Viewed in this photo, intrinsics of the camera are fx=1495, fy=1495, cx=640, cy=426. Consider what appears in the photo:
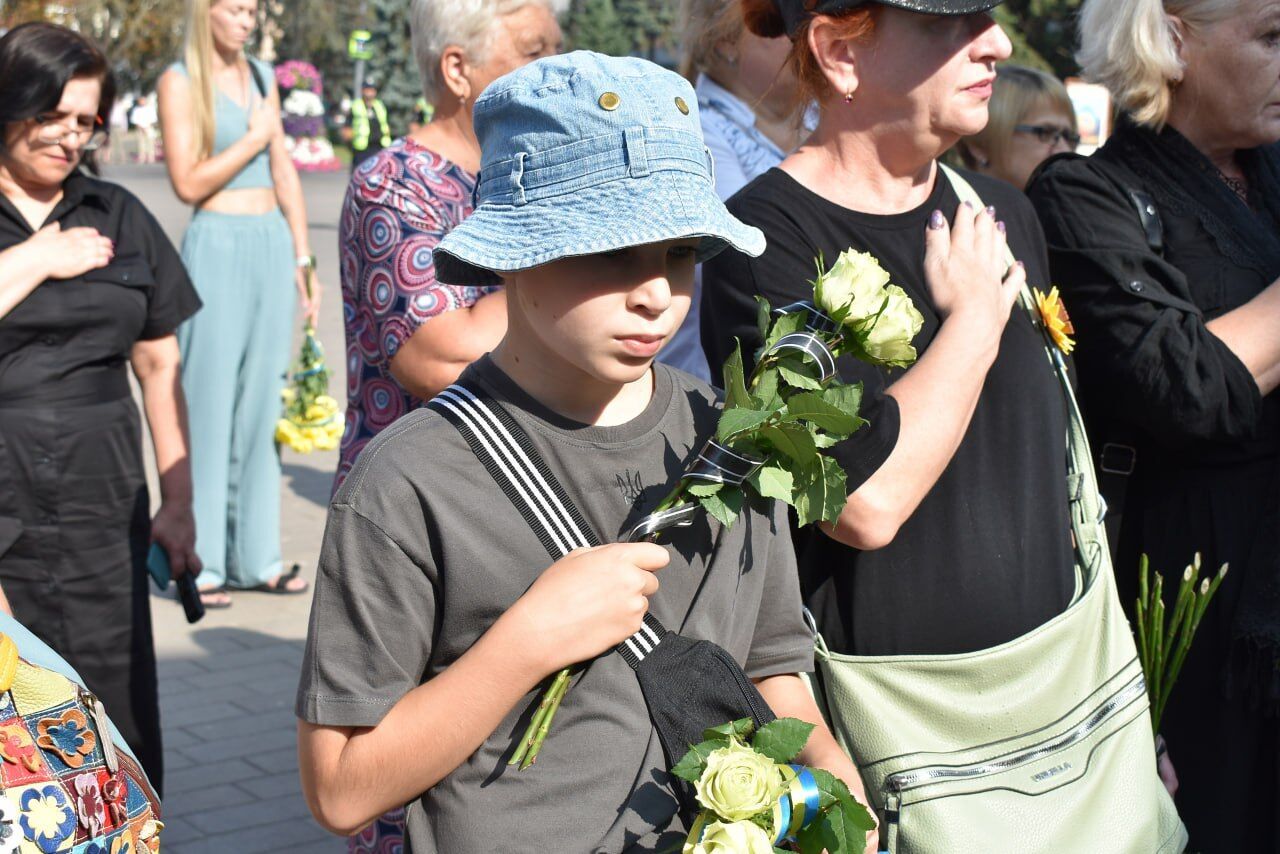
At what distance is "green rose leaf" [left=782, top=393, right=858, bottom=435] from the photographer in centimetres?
192

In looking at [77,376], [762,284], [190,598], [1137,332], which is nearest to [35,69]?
[77,376]

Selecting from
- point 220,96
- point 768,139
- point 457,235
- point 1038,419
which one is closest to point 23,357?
point 768,139

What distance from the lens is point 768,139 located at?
3.98m

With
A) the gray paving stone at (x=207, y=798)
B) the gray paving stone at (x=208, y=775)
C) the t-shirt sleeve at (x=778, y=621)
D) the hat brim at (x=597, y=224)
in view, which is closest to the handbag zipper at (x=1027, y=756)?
the t-shirt sleeve at (x=778, y=621)

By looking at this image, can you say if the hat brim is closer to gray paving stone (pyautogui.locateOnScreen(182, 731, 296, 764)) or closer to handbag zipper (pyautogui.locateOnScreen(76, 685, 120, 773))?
handbag zipper (pyautogui.locateOnScreen(76, 685, 120, 773))

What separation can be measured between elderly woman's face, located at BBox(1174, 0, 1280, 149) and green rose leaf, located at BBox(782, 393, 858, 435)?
171cm

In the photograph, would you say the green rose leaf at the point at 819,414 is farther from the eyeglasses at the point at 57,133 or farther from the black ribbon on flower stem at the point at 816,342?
the eyeglasses at the point at 57,133

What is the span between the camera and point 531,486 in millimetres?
1938

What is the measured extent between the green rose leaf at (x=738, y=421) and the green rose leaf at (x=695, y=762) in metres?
0.38

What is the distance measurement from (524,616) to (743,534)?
1.28 feet

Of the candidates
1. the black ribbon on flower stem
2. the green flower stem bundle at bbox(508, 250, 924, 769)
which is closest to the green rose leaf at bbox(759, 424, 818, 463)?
the green flower stem bundle at bbox(508, 250, 924, 769)

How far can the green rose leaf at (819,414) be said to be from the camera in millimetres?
1918

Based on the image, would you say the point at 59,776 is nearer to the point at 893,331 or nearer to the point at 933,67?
the point at 893,331

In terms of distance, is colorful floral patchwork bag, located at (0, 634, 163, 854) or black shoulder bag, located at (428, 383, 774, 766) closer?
colorful floral patchwork bag, located at (0, 634, 163, 854)
